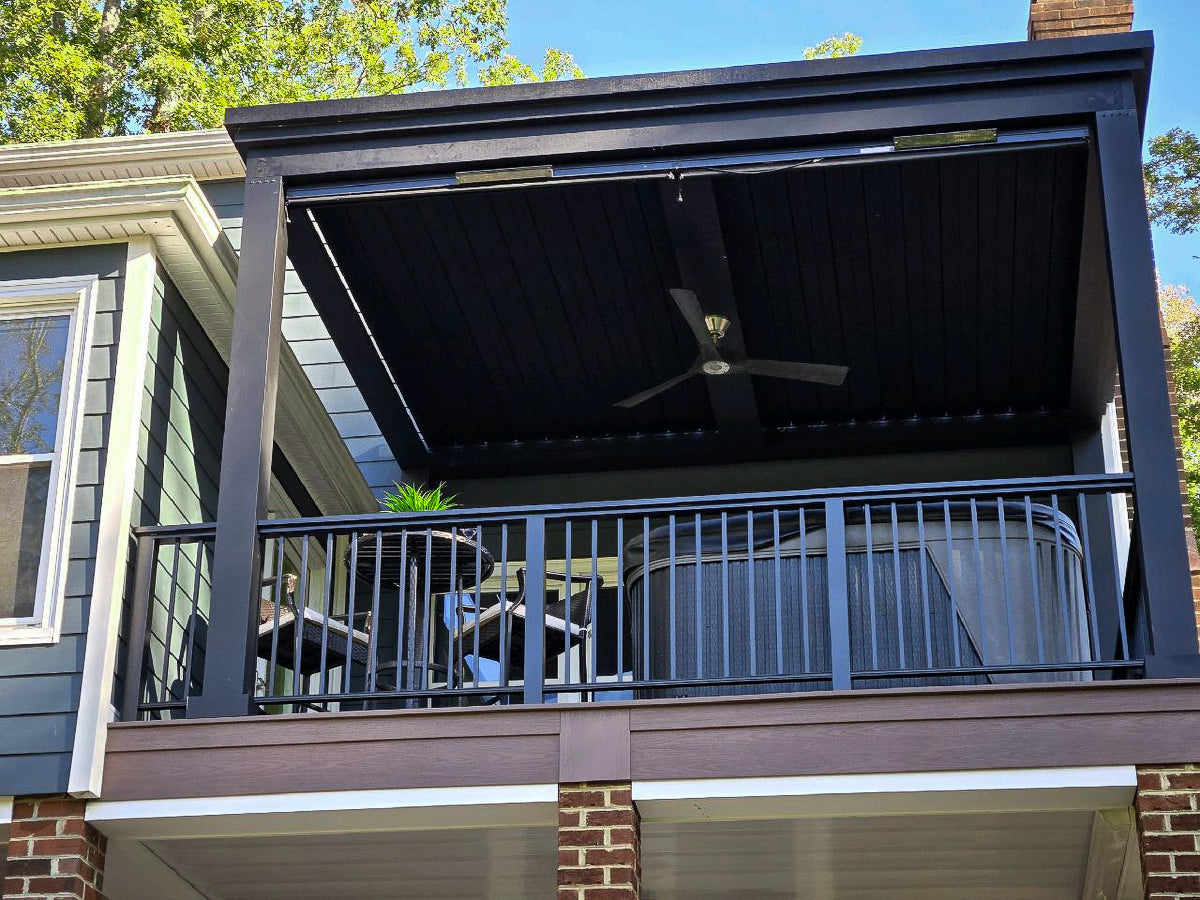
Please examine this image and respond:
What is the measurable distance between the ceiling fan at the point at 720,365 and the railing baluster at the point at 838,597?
1846mm

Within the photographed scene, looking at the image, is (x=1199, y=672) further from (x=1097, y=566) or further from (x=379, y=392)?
(x=379, y=392)

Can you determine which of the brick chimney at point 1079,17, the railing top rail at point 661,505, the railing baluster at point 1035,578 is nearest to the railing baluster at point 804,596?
the railing top rail at point 661,505

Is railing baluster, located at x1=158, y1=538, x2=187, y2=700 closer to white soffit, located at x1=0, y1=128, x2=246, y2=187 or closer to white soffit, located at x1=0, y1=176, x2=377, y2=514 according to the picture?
white soffit, located at x1=0, y1=176, x2=377, y2=514

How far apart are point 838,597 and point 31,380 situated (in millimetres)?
3624

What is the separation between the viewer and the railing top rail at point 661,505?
6.38 meters

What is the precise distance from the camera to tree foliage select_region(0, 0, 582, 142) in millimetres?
→ 18531

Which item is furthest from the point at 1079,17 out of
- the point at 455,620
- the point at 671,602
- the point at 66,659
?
the point at 66,659

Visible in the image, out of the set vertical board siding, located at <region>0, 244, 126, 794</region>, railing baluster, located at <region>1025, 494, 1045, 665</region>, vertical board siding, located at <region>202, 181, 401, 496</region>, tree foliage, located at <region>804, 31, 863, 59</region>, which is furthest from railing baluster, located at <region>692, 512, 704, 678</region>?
tree foliage, located at <region>804, 31, 863, 59</region>

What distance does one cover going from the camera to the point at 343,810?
612 cm

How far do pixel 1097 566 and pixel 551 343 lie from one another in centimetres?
349

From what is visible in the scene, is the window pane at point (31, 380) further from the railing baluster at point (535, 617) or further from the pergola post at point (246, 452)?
the railing baluster at point (535, 617)

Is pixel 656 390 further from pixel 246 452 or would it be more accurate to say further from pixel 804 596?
pixel 246 452

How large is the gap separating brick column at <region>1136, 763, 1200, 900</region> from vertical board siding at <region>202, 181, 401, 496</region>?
18.9 feet

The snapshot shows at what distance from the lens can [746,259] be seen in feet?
27.3
